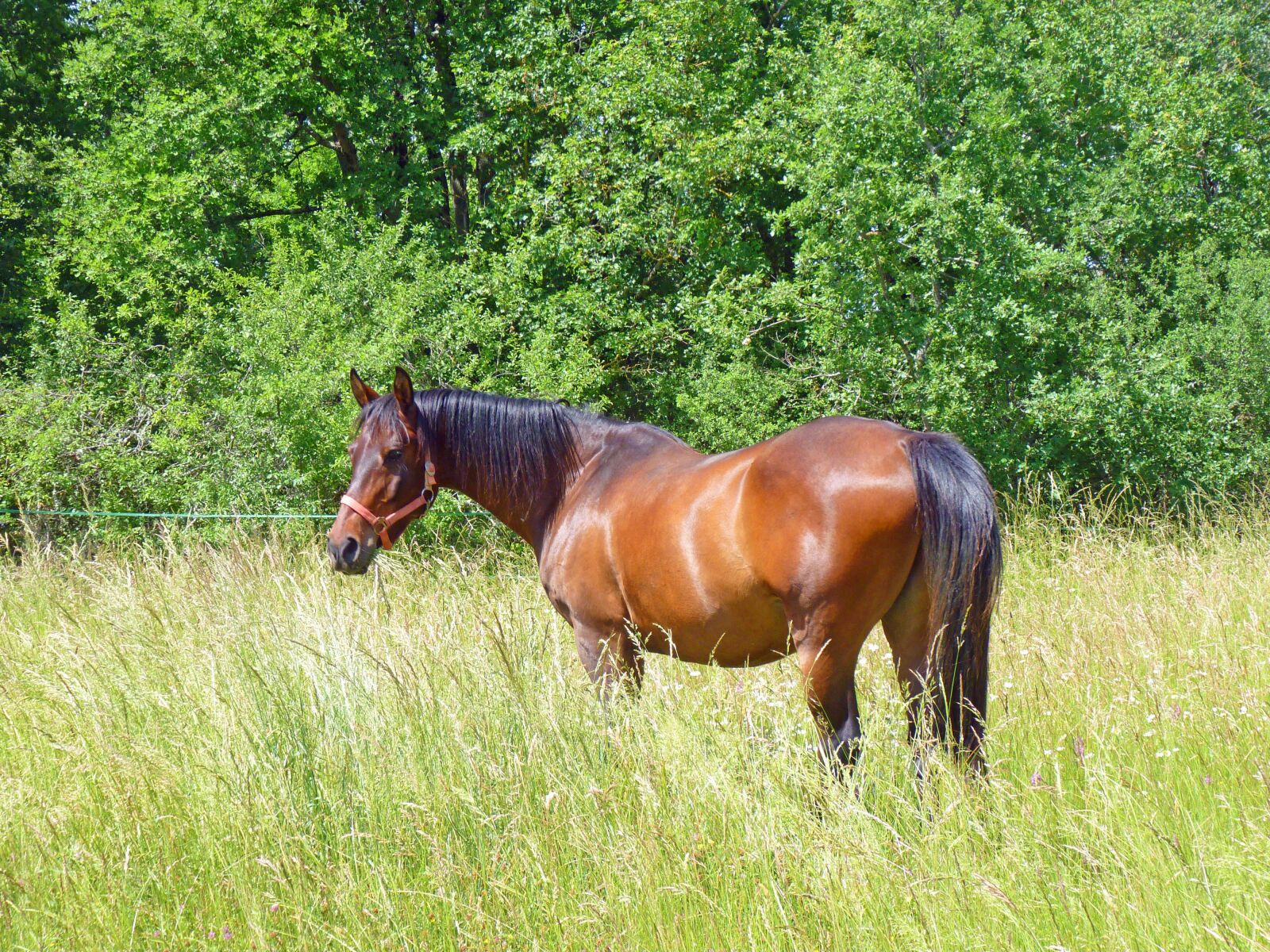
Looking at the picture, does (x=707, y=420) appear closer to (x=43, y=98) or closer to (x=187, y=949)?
(x=187, y=949)

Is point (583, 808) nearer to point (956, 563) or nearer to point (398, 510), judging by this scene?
point (956, 563)

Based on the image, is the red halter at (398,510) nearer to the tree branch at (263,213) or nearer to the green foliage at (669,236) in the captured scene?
the green foliage at (669,236)

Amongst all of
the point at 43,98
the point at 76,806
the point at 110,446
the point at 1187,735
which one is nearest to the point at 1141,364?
the point at 1187,735

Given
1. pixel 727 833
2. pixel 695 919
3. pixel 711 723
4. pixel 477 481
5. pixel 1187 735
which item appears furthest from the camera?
Result: pixel 477 481

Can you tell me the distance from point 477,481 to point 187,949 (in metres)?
2.52

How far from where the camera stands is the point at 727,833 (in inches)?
112

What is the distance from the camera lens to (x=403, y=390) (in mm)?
4578

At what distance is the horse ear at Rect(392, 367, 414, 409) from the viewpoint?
178 inches

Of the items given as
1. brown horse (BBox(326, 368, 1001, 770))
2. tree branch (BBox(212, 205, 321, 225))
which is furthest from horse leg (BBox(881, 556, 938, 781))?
tree branch (BBox(212, 205, 321, 225))

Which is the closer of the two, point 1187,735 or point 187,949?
point 187,949

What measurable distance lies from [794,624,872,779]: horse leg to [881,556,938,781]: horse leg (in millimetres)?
138

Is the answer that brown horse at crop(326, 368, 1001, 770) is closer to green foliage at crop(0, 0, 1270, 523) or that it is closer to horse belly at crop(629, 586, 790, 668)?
horse belly at crop(629, 586, 790, 668)

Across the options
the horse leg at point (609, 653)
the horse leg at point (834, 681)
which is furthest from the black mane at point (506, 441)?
the horse leg at point (834, 681)

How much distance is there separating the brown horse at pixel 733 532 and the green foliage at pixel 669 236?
4591mm
